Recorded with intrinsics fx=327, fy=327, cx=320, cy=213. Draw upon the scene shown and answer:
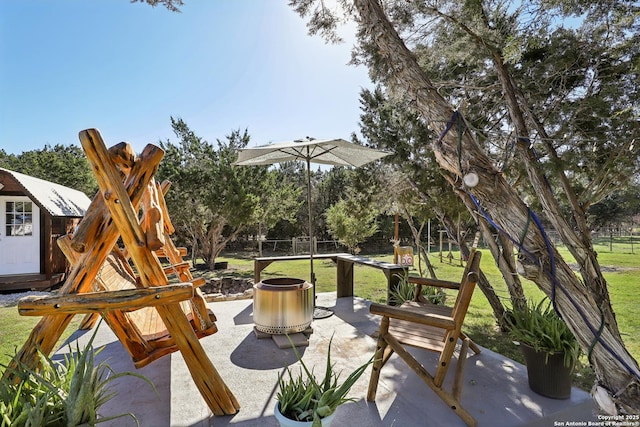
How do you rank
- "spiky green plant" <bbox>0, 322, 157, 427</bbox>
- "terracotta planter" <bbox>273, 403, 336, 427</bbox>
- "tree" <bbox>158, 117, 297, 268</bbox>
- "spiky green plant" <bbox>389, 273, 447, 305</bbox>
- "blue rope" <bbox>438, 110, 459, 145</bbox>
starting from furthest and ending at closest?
"tree" <bbox>158, 117, 297, 268</bbox>
"spiky green plant" <bbox>389, 273, 447, 305</bbox>
"blue rope" <bbox>438, 110, 459, 145</bbox>
"terracotta planter" <bbox>273, 403, 336, 427</bbox>
"spiky green plant" <bbox>0, 322, 157, 427</bbox>

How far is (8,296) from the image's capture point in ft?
22.7

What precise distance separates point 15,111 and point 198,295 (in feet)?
61.7

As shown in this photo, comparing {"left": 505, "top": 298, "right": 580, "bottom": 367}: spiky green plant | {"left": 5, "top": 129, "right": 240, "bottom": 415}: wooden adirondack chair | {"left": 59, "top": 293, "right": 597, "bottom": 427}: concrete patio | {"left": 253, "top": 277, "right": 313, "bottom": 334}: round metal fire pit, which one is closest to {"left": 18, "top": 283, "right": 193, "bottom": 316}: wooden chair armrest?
{"left": 5, "top": 129, "right": 240, "bottom": 415}: wooden adirondack chair

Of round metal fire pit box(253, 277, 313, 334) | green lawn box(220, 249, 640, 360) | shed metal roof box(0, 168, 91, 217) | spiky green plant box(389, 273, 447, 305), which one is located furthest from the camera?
shed metal roof box(0, 168, 91, 217)

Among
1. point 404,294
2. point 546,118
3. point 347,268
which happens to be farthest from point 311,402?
point 347,268

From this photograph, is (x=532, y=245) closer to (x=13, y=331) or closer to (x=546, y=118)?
(x=546, y=118)

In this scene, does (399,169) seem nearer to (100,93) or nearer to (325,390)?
(325,390)

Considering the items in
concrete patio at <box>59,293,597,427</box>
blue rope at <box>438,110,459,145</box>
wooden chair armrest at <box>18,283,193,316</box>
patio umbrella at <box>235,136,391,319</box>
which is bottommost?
concrete patio at <box>59,293,597,427</box>

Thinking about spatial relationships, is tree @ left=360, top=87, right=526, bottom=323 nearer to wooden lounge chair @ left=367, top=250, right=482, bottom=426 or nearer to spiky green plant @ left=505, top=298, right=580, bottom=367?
spiky green plant @ left=505, top=298, right=580, bottom=367

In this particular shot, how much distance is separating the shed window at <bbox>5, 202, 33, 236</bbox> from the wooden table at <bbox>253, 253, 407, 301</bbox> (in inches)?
268

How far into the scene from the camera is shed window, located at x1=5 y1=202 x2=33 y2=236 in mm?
7859

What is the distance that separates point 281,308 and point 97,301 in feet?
5.65

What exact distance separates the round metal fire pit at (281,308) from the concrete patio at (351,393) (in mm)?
220

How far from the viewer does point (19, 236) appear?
7.88 metres
